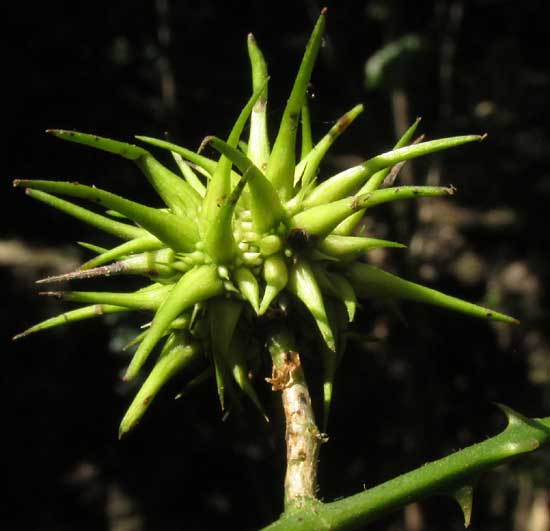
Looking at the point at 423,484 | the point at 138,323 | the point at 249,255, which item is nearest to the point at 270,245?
the point at 249,255

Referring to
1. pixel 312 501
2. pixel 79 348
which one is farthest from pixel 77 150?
pixel 312 501

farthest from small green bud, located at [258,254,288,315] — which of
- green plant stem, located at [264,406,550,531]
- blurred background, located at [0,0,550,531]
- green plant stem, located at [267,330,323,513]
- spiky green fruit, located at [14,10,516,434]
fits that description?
blurred background, located at [0,0,550,531]

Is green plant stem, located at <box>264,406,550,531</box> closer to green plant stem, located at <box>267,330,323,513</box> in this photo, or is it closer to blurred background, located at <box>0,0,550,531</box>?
green plant stem, located at <box>267,330,323,513</box>

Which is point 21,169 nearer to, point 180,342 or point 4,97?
point 4,97

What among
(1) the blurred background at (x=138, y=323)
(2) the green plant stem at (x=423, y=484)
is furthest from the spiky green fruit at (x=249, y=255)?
(1) the blurred background at (x=138, y=323)

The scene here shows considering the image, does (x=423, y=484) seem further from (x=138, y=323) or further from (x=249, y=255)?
(x=138, y=323)

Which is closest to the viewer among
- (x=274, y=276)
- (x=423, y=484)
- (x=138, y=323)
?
(x=423, y=484)

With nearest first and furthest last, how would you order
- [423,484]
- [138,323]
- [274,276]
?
[423,484] → [274,276] → [138,323]
